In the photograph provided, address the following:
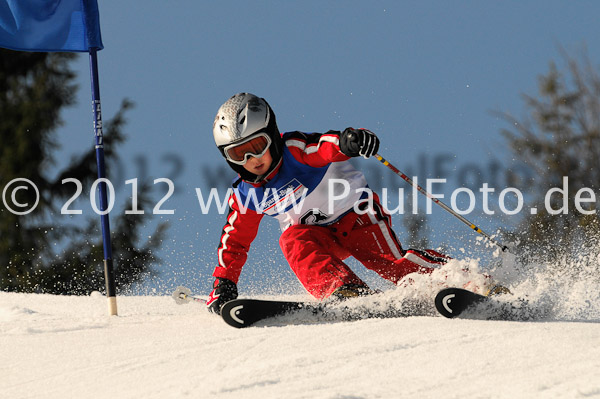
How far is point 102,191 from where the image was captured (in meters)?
5.31

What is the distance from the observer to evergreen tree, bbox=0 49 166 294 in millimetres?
12945

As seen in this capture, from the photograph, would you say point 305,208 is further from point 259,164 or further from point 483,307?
point 483,307

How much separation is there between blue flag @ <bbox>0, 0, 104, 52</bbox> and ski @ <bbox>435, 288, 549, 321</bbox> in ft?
12.6

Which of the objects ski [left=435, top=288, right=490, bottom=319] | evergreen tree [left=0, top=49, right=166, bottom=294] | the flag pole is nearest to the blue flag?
the flag pole

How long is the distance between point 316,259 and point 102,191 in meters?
2.07

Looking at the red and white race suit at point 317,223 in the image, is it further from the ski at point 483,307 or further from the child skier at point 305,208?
the ski at point 483,307

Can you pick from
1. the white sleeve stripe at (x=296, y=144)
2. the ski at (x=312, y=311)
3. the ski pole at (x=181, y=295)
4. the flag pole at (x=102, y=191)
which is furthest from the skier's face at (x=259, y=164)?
the flag pole at (x=102, y=191)

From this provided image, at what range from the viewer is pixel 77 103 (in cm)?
1395

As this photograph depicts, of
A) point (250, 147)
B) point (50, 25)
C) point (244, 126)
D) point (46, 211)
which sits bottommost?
point (46, 211)

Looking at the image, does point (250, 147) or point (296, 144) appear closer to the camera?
point (250, 147)

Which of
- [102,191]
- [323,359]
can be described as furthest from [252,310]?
[102,191]

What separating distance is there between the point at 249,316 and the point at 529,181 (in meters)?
10.9

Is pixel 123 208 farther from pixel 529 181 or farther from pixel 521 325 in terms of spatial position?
pixel 521 325

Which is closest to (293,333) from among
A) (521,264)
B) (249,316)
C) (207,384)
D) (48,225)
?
(249,316)
